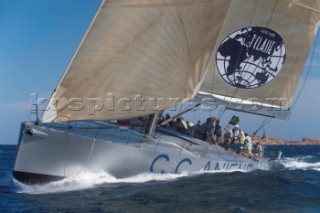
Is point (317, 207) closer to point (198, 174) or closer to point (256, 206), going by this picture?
point (256, 206)

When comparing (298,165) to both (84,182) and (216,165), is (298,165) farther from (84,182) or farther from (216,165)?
(84,182)

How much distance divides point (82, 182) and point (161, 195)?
211cm

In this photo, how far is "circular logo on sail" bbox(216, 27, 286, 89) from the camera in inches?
632

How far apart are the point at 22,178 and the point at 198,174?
186 inches

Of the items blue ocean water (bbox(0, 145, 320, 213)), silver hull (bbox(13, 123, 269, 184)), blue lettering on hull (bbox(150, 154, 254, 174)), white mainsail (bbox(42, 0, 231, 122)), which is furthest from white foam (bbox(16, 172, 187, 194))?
white mainsail (bbox(42, 0, 231, 122))

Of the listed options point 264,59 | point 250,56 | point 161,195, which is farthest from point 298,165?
point 161,195

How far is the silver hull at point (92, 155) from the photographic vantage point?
10.6 m

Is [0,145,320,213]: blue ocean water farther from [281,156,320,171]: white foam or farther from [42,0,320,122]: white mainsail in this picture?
[281,156,320,171]: white foam

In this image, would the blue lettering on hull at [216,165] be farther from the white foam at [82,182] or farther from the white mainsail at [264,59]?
the white mainsail at [264,59]

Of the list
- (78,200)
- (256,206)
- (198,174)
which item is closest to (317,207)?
(256,206)

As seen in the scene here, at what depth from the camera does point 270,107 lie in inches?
680

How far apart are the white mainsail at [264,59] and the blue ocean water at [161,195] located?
166 inches

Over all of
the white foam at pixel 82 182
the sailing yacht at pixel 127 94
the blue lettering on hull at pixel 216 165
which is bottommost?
the white foam at pixel 82 182

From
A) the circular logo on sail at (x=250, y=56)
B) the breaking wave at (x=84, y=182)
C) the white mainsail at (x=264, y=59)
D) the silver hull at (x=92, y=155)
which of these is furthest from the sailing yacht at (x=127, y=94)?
the circular logo on sail at (x=250, y=56)
